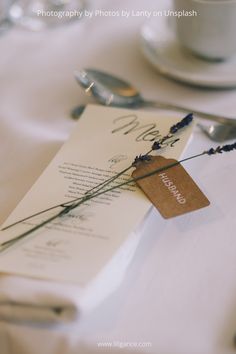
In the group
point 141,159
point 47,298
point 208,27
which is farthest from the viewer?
point 208,27

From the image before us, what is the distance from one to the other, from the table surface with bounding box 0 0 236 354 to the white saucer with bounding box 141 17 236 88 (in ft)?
0.06

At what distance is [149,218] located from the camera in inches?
19.5

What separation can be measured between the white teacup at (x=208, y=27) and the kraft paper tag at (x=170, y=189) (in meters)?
0.21

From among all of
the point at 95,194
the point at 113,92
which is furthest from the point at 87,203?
the point at 113,92

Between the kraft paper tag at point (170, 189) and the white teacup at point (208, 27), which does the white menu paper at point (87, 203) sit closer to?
the kraft paper tag at point (170, 189)

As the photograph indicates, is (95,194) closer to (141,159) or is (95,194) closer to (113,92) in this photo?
(141,159)

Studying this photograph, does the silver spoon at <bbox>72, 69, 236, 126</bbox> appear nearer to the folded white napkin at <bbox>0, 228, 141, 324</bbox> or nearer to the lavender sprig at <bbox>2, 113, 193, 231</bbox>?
the lavender sprig at <bbox>2, 113, 193, 231</bbox>

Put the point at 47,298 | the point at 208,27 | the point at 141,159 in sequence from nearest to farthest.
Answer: the point at 47,298, the point at 141,159, the point at 208,27

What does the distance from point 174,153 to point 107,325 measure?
0.63ft

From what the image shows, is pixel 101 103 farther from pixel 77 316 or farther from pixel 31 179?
pixel 77 316

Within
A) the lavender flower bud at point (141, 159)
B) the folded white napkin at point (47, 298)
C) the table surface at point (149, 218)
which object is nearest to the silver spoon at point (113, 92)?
the table surface at point (149, 218)

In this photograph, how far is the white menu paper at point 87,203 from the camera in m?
0.43

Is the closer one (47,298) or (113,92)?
(47,298)

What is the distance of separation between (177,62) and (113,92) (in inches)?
4.0
